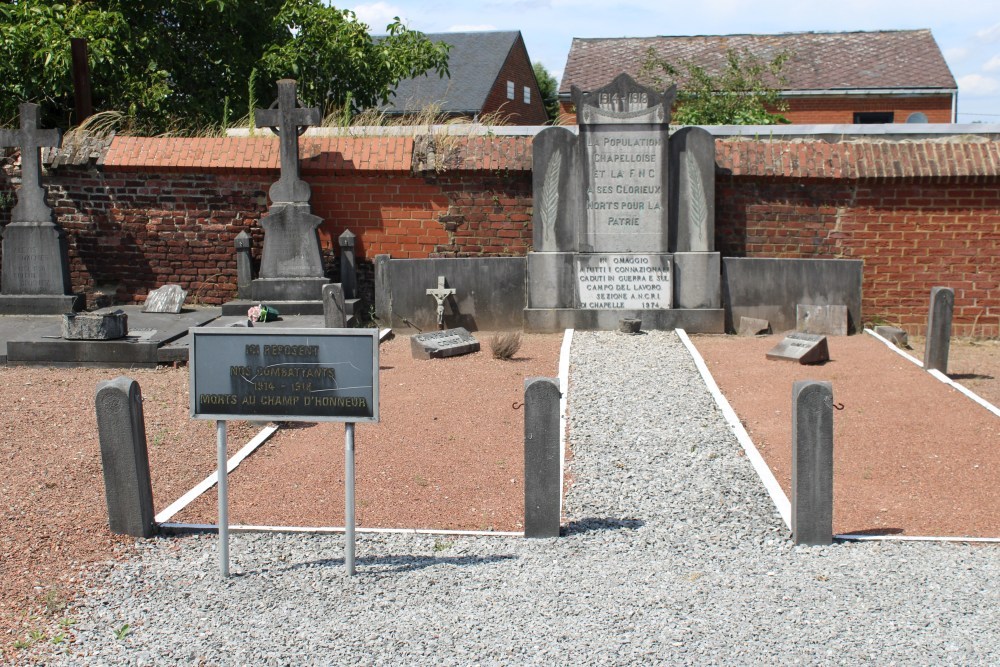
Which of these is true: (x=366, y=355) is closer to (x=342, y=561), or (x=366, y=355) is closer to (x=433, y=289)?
(x=342, y=561)

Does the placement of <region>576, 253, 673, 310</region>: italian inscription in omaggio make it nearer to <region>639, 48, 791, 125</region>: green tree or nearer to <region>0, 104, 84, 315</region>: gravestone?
<region>639, 48, 791, 125</region>: green tree

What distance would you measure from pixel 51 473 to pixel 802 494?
15.9 feet

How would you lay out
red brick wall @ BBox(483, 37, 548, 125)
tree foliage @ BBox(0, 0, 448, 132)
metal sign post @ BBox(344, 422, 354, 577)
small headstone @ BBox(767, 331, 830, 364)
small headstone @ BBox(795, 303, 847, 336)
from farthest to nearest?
red brick wall @ BBox(483, 37, 548, 125)
tree foliage @ BBox(0, 0, 448, 132)
small headstone @ BBox(795, 303, 847, 336)
small headstone @ BBox(767, 331, 830, 364)
metal sign post @ BBox(344, 422, 354, 577)

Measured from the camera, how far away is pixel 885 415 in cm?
828

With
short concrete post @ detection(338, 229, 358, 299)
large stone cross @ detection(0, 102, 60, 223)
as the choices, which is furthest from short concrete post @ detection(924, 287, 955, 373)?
large stone cross @ detection(0, 102, 60, 223)

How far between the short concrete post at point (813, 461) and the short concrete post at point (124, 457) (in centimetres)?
358

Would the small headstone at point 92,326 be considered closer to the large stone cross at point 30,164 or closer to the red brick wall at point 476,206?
the large stone cross at point 30,164

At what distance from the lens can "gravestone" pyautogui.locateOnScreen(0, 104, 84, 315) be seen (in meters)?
12.9

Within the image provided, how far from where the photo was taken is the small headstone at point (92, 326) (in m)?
10.6

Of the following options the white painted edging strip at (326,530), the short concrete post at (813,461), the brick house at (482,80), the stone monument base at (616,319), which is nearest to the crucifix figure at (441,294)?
the stone monument base at (616,319)

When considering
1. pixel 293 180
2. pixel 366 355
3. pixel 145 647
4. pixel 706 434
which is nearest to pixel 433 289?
pixel 293 180

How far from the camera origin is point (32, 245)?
42.5 feet

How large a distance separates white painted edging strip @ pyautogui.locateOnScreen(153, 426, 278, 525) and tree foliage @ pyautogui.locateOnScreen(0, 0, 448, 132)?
9170 mm

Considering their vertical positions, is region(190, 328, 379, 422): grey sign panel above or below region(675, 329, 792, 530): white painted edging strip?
above
